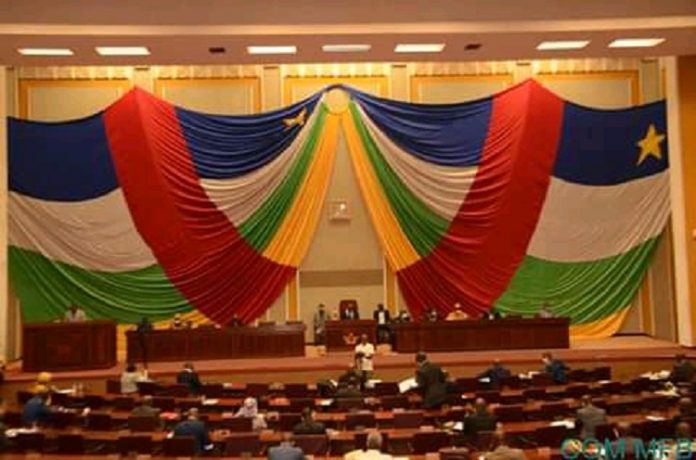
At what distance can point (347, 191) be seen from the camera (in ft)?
78.9

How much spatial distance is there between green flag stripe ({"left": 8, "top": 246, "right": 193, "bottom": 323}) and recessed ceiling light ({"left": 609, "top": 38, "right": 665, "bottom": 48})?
1274 cm

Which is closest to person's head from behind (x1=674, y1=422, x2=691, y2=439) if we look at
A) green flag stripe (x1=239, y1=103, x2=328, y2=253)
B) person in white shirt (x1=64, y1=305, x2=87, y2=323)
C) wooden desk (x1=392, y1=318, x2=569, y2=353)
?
wooden desk (x1=392, y1=318, x2=569, y2=353)

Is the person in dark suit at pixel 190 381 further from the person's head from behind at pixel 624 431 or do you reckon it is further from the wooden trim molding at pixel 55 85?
the wooden trim molding at pixel 55 85

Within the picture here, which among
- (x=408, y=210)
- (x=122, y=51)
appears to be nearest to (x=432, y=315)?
(x=408, y=210)

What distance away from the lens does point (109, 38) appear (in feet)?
58.3

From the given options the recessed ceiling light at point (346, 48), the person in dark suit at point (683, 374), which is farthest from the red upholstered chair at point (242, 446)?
the recessed ceiling light at point (346, 48)

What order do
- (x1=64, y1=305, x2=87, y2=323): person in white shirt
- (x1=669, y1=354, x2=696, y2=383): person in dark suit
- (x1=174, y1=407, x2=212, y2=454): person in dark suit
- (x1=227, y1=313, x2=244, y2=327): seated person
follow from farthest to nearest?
1. (x1=227, y1=313, x2=244, y2=327): seated person
2. (x1=64, y1=305, x2=87, y2=323): person in white shirt
3. (x1=669, y1=354, x2=696, y2=383): person in dark suit
4. (x1=174, y1=407, x2=212, y2=454): person in dark suit

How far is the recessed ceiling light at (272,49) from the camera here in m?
19.0

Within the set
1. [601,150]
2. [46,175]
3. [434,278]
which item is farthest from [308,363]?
[601,150]

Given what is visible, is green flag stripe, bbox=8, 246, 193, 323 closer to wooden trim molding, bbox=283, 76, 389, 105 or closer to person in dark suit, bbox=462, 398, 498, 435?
wooden trim molding, bbox=283, 76, 389, 105

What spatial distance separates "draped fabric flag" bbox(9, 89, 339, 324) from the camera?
22.1 m

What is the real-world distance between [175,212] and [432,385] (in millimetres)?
10589

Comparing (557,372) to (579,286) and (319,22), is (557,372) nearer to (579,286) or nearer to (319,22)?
(579,286)

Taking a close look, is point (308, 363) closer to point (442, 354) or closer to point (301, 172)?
point (442, 354)
